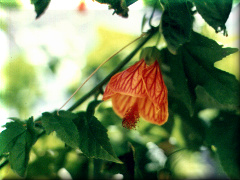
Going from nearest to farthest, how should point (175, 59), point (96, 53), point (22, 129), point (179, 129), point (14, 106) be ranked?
point (22, 129), point (175, 59), point (179, 129), point (14, 106), point (96, 53)

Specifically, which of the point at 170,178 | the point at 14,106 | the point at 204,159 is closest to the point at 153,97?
the point at 170,178

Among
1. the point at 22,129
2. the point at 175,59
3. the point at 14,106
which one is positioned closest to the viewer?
the point at 22,129

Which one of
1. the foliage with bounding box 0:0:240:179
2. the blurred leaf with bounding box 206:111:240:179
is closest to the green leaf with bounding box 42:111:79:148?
the foliage with bounding box 0:0:240:179

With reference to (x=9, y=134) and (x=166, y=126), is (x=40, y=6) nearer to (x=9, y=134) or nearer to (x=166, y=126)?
(x=9, y=134)

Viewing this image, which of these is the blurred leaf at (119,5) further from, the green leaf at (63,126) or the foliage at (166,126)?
the green leaf at (63,126)

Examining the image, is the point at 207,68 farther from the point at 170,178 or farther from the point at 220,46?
the point at 170,178

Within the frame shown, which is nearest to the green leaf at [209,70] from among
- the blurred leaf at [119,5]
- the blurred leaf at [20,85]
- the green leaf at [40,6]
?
the blurred leaf at [119,5]

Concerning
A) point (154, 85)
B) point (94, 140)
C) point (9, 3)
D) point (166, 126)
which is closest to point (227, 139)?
point (166, 126)
